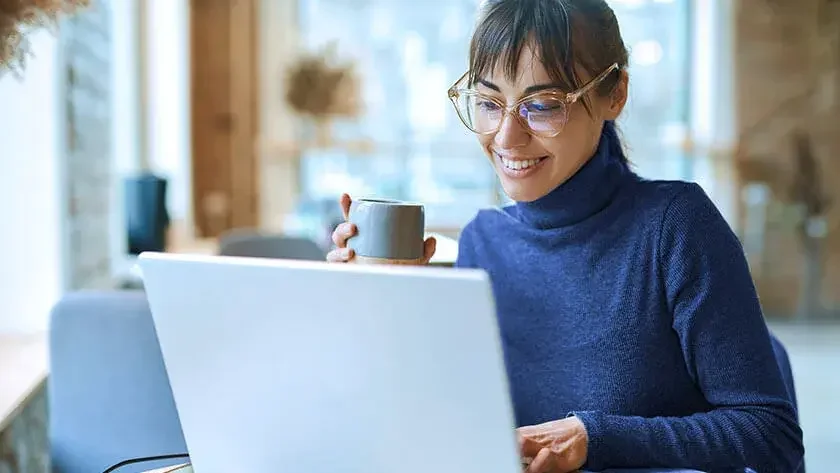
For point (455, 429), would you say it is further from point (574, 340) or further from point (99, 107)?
point (99, 107)

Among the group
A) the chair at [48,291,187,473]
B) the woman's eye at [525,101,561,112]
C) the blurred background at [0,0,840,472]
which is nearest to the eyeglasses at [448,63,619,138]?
the woman's eye at [525,101,561,112]

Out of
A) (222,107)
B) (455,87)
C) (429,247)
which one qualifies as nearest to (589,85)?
(455,87)

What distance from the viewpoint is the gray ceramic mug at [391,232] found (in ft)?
3.08

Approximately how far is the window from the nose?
15.4ft

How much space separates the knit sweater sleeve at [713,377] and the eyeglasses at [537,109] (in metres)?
0.18

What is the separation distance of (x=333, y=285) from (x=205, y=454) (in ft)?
0.89

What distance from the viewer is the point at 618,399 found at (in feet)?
3.57

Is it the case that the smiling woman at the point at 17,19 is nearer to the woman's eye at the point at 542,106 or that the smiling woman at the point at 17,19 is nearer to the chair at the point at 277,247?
the woman's eye at the point at 542,106

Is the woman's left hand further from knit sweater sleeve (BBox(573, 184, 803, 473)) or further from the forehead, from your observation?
the forehead

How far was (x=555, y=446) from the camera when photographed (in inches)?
36.2

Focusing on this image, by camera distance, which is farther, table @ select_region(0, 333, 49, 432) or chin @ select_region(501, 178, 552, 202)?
table @ select_region(0, 333, 49, 432)

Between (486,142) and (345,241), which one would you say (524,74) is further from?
(345,241)

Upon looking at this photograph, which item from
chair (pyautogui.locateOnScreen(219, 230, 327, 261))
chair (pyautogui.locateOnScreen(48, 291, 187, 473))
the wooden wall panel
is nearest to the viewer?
chair (pyautogui.locateOnScreen(48, 291, 187, 473))

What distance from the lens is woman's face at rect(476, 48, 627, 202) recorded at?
1.07 metres
